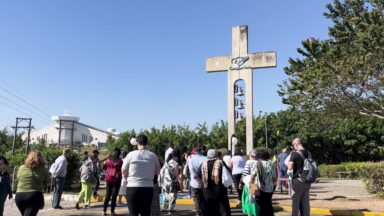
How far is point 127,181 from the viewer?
21.4 feet

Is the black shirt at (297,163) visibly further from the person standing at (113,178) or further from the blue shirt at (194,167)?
the person standing at (113,178)

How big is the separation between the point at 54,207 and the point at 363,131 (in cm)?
3902

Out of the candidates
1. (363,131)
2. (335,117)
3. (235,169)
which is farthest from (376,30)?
(363,131)

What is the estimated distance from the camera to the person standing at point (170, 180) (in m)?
9.84

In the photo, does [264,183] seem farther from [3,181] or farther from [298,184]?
[3,181]

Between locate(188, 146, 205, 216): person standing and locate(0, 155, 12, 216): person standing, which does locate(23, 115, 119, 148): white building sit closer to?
locate(0, 155, 12, 216): person standing

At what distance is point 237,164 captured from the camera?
10.8 metres

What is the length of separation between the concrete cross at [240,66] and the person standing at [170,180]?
9170 mm

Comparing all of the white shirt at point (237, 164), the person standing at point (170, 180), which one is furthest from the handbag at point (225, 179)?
the white shirt at point (237, 164)

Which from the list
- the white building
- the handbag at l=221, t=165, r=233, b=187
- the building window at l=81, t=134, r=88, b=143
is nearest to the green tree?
the handbag at l=221, t=165, r=233, b=187

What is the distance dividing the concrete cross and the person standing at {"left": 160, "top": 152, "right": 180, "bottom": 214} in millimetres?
9170

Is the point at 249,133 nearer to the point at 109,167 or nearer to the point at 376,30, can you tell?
the point at 376,30

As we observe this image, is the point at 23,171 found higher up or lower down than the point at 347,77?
lower down

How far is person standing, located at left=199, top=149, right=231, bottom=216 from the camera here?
7.53m
